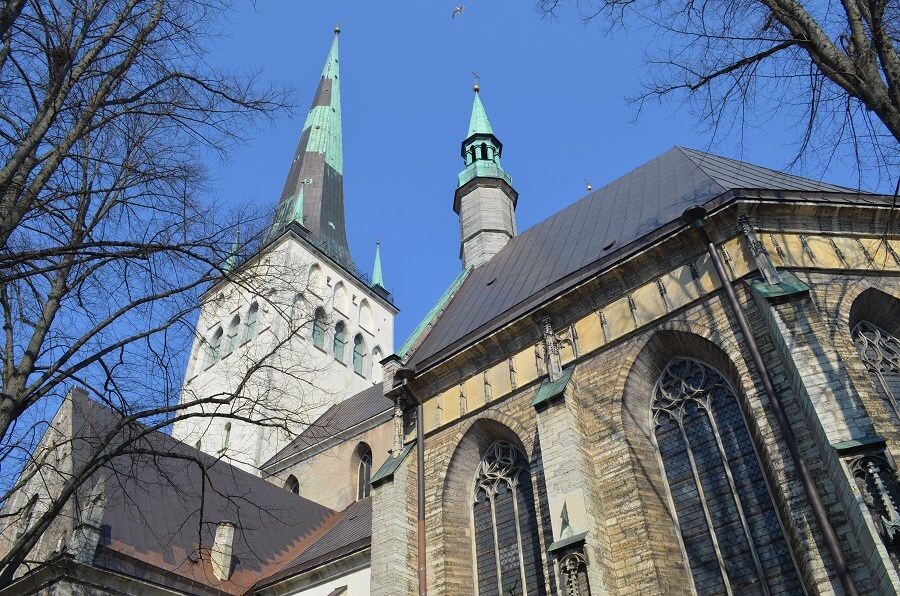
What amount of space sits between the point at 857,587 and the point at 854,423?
1617 millimetres

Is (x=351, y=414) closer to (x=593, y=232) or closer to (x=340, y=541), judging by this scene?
(x=340, y=541)

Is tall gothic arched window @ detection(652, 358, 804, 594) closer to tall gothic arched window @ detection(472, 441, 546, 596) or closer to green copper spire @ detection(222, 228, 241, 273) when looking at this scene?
tall gothic arched window @ detection(472, 441, 546, 596)

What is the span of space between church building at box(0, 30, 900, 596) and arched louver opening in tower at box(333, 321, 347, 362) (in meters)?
14.6

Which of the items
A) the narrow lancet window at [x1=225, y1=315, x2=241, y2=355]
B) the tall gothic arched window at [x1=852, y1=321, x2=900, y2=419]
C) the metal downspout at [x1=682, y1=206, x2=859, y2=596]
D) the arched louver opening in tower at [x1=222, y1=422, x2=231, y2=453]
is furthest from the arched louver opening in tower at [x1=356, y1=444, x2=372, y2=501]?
the tall gothic arched window at [x1=852, y1=321, x2=900, y2=419]

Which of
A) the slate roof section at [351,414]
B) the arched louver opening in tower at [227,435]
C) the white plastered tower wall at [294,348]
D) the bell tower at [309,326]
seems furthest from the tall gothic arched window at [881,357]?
the arched louver opening in tower at [227,435]

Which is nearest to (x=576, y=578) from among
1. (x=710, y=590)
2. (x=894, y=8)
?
(x=710, y=590)

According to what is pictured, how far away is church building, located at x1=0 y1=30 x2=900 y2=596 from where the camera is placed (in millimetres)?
7820

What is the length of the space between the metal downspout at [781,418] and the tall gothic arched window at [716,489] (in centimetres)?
92

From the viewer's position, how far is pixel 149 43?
693 centimetres

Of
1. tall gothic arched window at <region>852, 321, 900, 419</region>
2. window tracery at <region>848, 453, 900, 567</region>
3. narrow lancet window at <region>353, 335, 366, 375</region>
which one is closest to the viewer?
window tracery at <region>848, 453, 900, 567</region>

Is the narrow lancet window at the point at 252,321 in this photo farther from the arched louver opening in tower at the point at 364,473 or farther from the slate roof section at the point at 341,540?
the slate roof section at the point at 341,540

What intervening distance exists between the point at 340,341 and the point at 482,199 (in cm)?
1310

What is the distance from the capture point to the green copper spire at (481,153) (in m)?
22.8

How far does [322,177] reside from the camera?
38.4 meters
